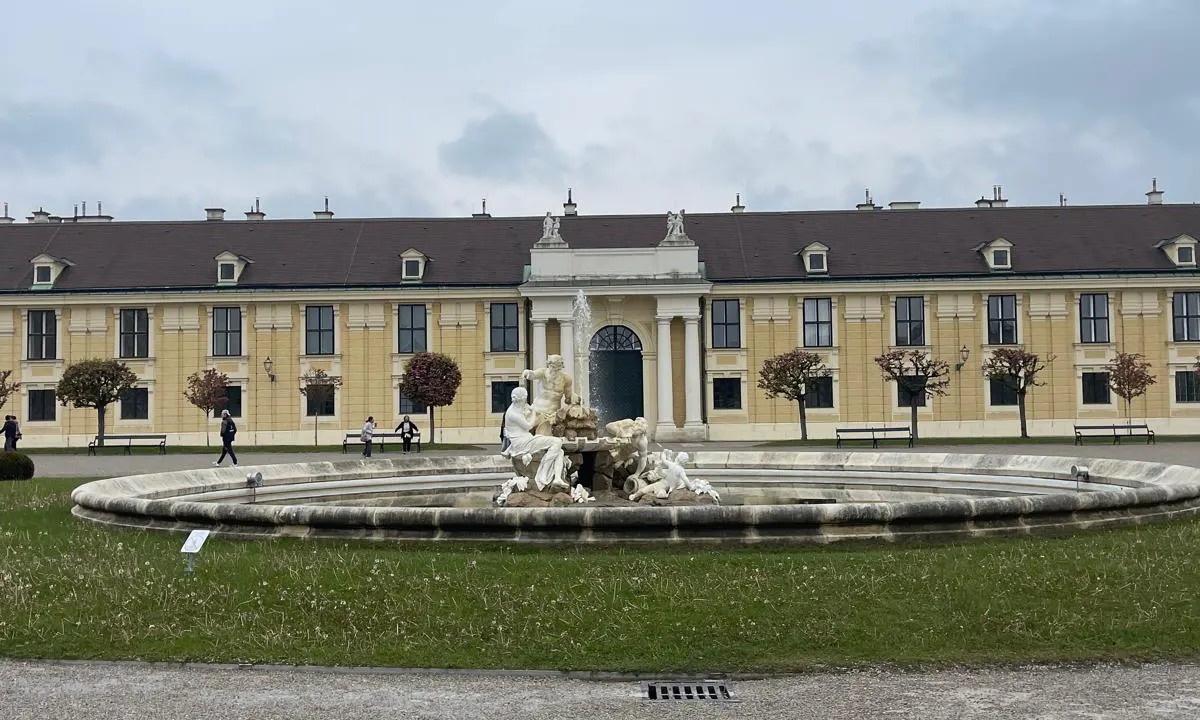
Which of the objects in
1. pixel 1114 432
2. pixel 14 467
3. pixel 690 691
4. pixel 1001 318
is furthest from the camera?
pixel 1001 318

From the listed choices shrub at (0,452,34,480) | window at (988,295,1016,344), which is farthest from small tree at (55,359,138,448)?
window at (988,295,1016,344)

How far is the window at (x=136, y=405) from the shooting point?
4856cm

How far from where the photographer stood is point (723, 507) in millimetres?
11195

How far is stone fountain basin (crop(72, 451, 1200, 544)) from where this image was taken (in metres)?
11.2

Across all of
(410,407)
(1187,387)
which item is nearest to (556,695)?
(410,407)

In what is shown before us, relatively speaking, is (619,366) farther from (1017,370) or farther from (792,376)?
(1017,370)

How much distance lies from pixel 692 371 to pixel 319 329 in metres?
16.1

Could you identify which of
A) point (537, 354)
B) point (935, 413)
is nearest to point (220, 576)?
point (537, 354)

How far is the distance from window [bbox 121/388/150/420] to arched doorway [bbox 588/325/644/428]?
18983mm

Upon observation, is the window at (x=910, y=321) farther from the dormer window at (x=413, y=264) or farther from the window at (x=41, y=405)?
the window at (x=41, y=405)

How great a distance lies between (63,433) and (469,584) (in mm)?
43925

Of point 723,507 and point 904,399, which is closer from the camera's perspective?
point 723,507

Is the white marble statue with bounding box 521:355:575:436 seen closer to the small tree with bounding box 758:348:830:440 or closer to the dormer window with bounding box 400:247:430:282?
the small tree with bounding box 758:348:830:440

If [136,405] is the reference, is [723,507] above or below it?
below
